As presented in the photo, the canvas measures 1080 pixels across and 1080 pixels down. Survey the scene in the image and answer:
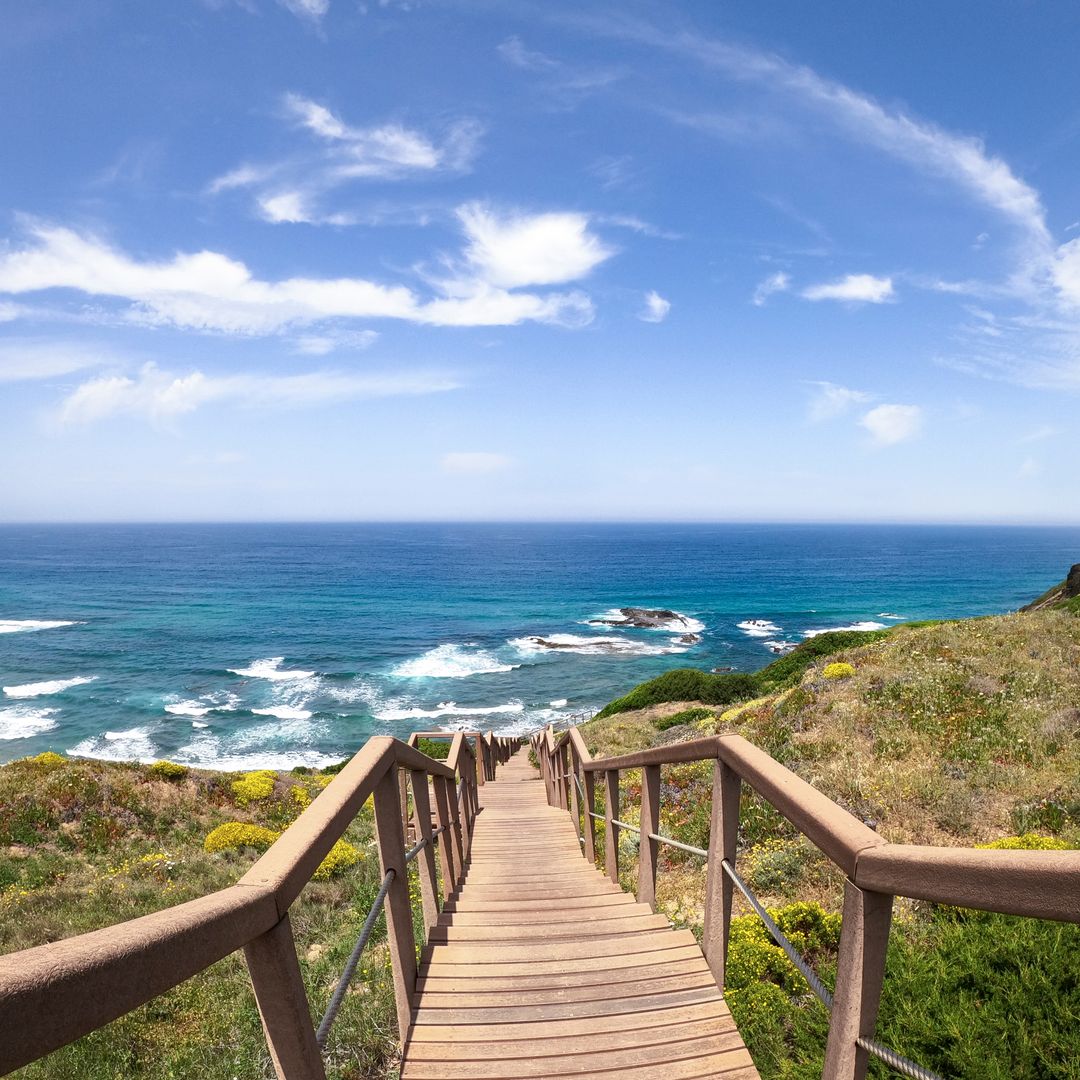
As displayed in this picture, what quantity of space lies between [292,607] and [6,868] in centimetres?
6022

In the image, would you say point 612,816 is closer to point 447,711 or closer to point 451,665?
point 447,711

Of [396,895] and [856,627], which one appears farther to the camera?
[856,627]

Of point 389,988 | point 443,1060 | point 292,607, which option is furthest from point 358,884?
point 292,607

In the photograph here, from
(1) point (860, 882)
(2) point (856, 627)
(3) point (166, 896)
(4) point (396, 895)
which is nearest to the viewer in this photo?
(1) point (860, 882)

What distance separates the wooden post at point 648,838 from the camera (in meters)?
3.82

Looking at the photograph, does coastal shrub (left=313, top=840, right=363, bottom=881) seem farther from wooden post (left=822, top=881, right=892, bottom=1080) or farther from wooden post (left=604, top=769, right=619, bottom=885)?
wooden post (left=822, top=881, right=892, bottom=1080)

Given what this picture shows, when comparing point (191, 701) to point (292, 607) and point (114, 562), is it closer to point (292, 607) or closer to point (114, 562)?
point (292, 607)

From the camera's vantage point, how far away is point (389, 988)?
13.4 ft

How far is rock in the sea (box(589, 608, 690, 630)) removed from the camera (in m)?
57.6

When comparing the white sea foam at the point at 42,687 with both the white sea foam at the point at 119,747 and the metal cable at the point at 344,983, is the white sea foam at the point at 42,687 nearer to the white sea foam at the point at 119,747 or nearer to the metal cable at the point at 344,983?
the white sea foam at the point at 119,747

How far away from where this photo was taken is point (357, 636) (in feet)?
175

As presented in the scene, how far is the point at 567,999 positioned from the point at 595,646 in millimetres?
47641

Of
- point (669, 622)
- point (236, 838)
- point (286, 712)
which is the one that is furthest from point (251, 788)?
point (669, 622)

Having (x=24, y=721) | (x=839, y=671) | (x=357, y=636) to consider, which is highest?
(x=839, y=671)
